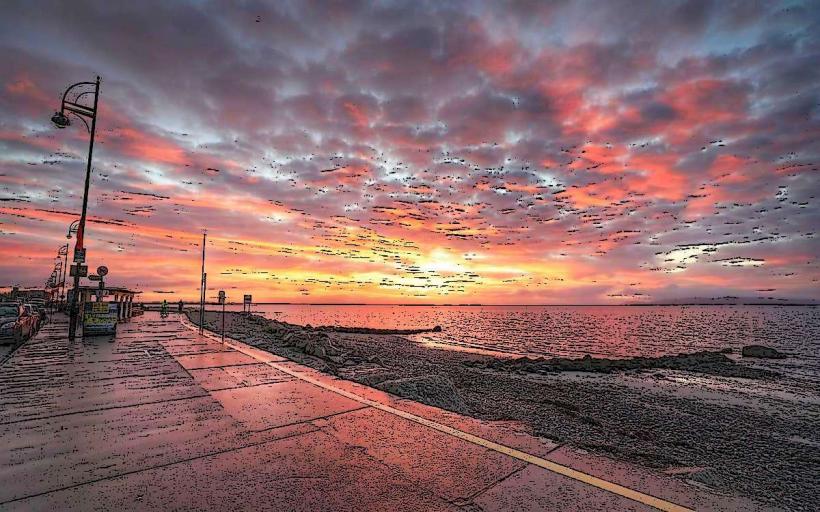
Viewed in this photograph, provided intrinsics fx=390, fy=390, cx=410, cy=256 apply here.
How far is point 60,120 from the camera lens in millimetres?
15117

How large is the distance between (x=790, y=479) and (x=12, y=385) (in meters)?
14.5

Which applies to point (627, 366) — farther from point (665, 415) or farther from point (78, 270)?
point (78, 270)

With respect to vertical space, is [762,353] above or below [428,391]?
below

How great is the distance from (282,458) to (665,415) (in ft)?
36.8

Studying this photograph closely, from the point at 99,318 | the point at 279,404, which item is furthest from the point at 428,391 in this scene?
the point at 99,318

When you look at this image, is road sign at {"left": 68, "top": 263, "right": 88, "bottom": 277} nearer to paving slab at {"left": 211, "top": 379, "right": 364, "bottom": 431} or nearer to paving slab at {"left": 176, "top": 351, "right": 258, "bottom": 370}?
paving slab at {"left": 176, "top": 351, "right": 258, "bottom": 370}

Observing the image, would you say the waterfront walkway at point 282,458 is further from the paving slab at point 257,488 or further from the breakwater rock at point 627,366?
the breakwater rock at point 627,366

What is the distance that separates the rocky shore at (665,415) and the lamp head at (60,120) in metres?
11.6

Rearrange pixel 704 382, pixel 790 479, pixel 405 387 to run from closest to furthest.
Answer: pixel 790 479
pixel 405 387
pixel 704 382

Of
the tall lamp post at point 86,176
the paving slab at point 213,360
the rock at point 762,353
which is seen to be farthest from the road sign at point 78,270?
the rock at point 762,353

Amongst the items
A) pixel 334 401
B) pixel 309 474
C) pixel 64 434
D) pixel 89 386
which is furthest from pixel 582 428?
pixel 89 386

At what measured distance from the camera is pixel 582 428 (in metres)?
8.22

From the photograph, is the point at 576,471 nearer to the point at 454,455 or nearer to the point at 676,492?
the point at 676,492

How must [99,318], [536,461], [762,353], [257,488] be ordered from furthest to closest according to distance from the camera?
[762,353] → [99,318] → [536,461] → [257,488]
